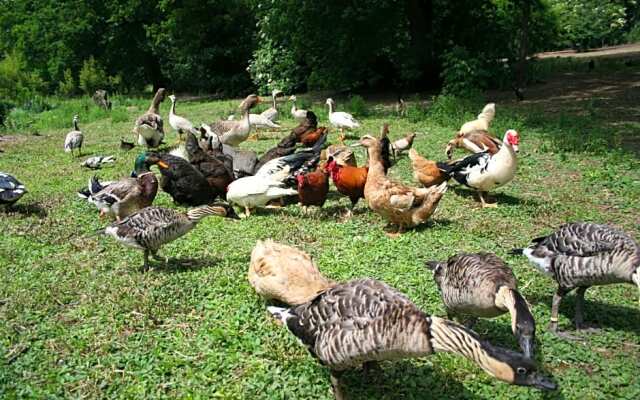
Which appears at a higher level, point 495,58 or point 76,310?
point 495,58

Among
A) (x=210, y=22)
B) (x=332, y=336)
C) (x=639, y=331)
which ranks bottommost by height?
(x=639, y=331)

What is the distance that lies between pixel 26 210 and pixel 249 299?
5385 mm

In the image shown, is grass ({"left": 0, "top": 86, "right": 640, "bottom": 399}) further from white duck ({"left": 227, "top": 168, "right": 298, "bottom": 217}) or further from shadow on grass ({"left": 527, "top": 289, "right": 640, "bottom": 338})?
white duck ({"left": 227, "top": 168, "right": 298, "bottom": 217})

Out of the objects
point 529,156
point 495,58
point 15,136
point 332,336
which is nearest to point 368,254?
point 332,336

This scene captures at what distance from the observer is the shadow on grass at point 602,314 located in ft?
16.4

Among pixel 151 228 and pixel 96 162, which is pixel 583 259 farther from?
pixel 96 162

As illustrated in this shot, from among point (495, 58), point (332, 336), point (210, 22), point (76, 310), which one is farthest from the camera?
point (210, 22)

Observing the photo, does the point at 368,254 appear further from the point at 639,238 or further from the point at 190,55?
the point at 190,55

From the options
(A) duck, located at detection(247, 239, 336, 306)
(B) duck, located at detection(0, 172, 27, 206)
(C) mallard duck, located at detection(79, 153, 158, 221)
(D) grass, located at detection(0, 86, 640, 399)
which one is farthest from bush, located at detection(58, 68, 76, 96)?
(A) duck, located at detection(247, 239, 336, 306)

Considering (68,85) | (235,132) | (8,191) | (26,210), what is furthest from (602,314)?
(68,85)

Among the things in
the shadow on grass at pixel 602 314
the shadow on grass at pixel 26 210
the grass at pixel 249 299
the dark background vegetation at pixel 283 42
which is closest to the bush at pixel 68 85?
the dark background vegetation at pixel 283 42

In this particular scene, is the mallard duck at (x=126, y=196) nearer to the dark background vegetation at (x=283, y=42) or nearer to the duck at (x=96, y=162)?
the duck at (x=96, y=162)

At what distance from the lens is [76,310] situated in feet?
18.2

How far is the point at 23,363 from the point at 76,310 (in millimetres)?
902
